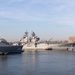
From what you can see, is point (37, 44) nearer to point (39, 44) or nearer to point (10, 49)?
point (39, 44)

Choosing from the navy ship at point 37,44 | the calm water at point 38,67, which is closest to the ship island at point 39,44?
the navy ship at point 37,44

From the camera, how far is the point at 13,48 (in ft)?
183

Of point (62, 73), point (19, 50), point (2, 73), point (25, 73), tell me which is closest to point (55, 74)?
point (62, 73)

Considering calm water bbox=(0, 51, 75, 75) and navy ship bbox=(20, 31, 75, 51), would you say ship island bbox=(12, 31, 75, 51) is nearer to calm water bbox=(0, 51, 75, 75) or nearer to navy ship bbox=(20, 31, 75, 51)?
navy ship bbox=(20, 31, 75, 51)

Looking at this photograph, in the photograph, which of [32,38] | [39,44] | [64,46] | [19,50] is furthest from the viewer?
[32,38]

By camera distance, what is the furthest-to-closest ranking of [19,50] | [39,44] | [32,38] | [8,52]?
1. [32,38]
2. [39,44]
3. [19,50]
4. [8,52]

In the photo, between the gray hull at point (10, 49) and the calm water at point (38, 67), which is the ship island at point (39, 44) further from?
the calm water at point (38, 67)

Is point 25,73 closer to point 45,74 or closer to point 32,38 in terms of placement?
point 45,74

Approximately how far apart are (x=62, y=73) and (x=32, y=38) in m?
73.3

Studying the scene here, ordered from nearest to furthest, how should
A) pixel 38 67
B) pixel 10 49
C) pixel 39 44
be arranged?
pixel 38 67 < pixel 10 49 < pixel 39 44

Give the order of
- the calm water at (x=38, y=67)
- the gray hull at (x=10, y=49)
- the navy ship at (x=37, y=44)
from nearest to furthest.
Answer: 1. the calm water at (x=38, y=67)
2. the gray hull at (x=10, y=49)
3. the navy ship at (x=37, y=44)

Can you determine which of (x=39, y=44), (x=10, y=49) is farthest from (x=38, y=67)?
(x=39, y=44)

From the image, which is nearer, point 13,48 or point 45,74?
point 45,74

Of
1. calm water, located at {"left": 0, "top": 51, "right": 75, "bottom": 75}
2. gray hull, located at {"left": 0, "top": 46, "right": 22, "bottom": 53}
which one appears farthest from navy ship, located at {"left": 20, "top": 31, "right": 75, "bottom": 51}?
calm water, located at {"left": 0, "top": 51, "right": 75, "bottom": 75}
